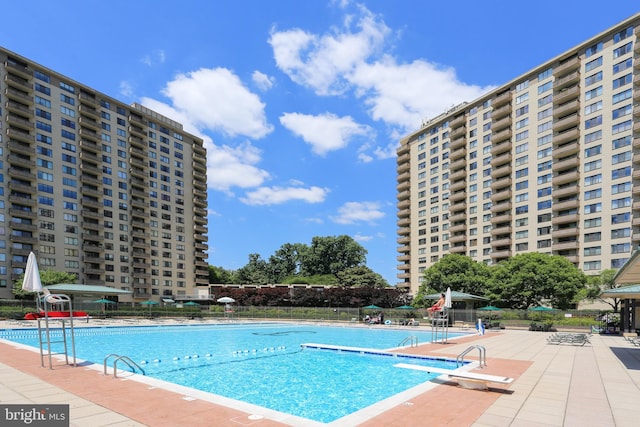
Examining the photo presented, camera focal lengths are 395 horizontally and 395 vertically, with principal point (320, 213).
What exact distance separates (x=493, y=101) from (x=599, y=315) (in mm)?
47656

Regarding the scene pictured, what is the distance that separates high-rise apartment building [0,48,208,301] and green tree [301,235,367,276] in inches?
1131

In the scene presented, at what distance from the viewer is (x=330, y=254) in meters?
112

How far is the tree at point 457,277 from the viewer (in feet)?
180

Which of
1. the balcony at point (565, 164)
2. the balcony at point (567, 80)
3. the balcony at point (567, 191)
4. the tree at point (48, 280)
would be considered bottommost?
the tree at point (48, 280)

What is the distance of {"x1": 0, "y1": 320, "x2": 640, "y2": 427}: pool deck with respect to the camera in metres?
7.26

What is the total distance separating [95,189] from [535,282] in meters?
76.2

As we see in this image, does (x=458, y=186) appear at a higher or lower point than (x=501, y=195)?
higher

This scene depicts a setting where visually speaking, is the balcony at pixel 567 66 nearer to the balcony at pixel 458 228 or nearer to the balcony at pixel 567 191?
the balcony at pixel 567 191

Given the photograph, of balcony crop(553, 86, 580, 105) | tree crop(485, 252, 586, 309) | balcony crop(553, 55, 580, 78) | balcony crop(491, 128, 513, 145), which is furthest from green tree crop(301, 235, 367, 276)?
balcony crop(553, 55, 580, 78)

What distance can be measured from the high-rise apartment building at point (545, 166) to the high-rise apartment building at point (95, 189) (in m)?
55.8

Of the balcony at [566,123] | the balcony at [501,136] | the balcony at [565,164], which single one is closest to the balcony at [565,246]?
the balcony at [565,164]

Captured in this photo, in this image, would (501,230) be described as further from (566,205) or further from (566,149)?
(566,149)

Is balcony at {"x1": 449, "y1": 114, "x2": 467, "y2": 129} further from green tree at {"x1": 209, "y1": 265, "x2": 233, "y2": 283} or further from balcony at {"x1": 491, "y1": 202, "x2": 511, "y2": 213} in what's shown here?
green tree at {"x1": 209, "y1": 265, "x2": 233, "y2": 283}

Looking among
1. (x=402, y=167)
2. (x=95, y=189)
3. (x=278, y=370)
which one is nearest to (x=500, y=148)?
(x=402, y=167)
